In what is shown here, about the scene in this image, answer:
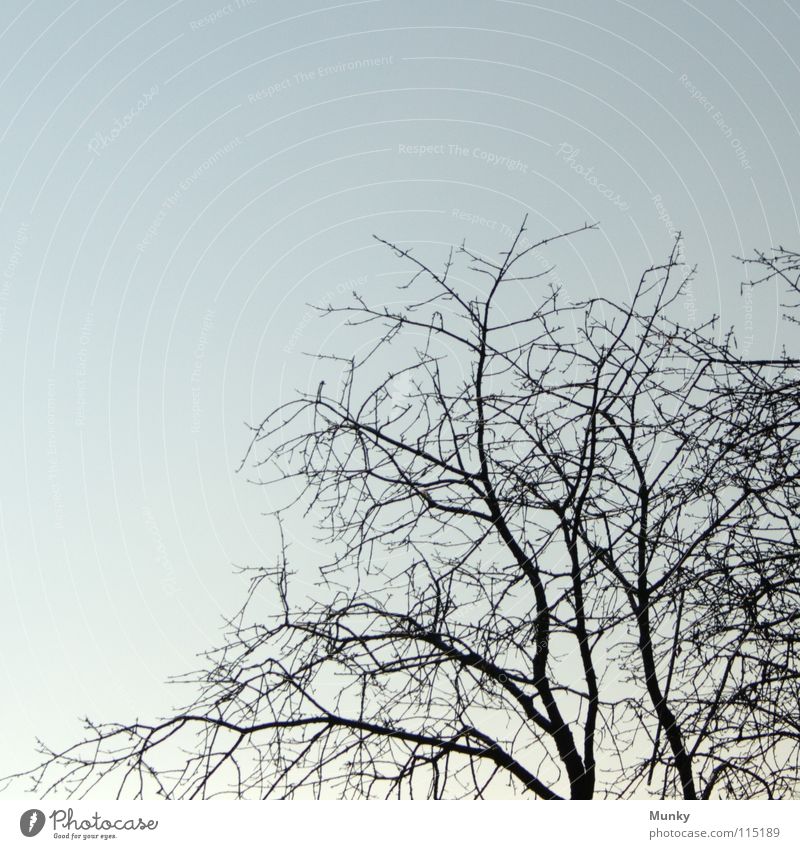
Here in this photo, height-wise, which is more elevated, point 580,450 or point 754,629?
point 580,450

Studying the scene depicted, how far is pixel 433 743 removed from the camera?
3.27m

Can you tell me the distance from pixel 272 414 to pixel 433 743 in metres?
1.23

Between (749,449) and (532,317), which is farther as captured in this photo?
(532,317)

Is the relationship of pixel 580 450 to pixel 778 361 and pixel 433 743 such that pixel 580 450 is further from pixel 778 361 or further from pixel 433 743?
pixel 433 743

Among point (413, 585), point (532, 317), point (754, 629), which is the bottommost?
point (754, 629)

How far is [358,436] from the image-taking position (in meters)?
3.61

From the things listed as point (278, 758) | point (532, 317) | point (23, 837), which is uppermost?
point (532, 317)

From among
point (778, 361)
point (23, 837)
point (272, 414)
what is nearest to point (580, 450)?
point (778, 361)

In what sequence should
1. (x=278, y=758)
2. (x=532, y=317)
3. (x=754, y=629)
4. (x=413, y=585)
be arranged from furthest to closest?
(x=532, y=317) < (x=413, y=585) < (x=278, y=758) < (x=754, y=629)

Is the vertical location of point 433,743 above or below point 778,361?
below

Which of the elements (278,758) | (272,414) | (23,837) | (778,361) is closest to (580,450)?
(778,361)

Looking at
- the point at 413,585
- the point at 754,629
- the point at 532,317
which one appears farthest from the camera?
the point at 532,317

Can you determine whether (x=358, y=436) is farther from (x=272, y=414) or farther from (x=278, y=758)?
(x=278, y=758)

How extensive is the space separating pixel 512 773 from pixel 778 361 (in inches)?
63.3
